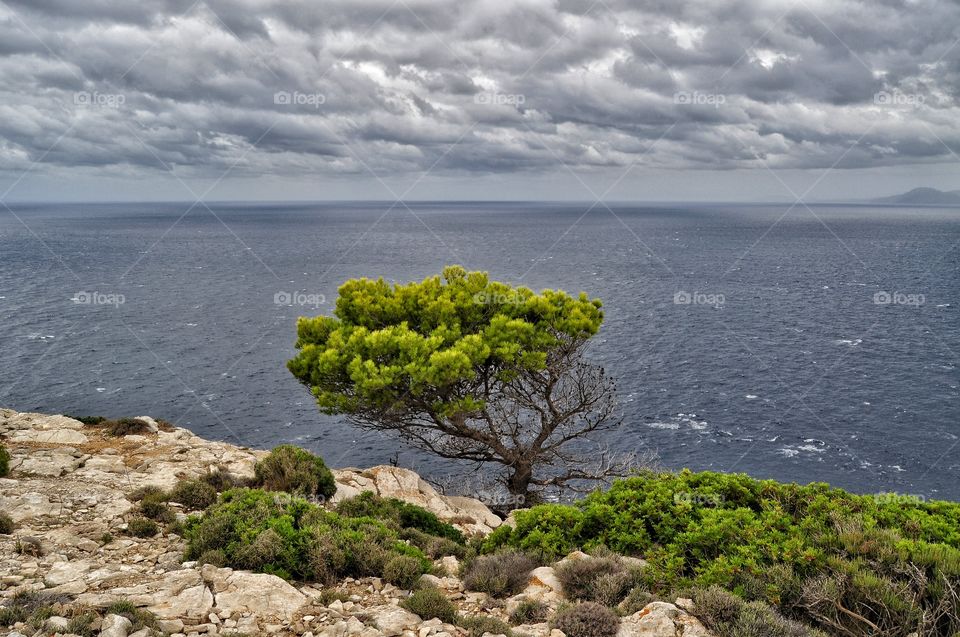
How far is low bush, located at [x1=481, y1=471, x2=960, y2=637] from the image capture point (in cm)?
1129

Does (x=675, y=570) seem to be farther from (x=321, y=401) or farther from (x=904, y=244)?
(x=904, y=244)

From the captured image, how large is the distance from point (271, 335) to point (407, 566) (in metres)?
61.2

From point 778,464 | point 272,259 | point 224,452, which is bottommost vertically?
point 778,464

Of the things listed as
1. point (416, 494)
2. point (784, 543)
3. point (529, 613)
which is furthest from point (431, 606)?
point (416, 494)

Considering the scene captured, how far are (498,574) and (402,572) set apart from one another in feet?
6.66

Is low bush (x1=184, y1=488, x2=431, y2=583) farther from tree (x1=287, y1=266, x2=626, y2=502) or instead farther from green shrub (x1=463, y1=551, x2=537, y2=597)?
tree (x1=287, y1=266, x2=626, y2=502)

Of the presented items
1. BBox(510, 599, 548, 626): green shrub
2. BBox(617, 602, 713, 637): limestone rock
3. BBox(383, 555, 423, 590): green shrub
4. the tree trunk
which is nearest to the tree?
the tree trunk

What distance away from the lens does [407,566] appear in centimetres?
1326

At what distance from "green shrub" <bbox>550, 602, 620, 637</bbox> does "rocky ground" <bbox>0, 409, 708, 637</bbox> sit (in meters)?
0.20

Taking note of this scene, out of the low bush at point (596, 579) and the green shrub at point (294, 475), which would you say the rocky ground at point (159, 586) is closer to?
the low bush at point (596, 579)

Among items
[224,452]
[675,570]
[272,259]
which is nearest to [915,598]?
[675,570]

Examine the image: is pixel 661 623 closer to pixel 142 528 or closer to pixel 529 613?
pixel 529 613

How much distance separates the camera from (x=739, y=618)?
10.7 meters

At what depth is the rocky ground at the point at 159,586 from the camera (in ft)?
34.9
